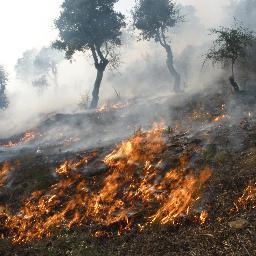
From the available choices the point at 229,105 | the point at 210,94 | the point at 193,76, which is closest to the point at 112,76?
the point at 193,76

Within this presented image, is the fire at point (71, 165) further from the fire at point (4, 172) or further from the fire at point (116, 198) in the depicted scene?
the fire at point (4, 172)

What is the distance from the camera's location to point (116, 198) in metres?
13.0

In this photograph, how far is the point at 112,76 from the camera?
55.9 m

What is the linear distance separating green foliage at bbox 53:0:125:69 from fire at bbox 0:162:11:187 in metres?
20.7

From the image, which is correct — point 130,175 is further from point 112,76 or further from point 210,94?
point 112,76

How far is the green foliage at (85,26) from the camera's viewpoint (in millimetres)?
37250

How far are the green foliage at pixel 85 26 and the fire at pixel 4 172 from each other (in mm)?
20654

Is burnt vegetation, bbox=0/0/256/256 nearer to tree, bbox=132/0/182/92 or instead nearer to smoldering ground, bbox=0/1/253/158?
smoldering ground, bbox=0/1/253/158

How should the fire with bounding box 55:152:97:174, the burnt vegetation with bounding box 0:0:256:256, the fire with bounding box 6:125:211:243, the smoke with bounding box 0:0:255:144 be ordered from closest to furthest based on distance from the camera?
the burnt vegetation with bounding box 0:0:256:256 → the fire with bounding box 6:125:211:243 → the fire with bounding box 55:152:97:174 → the smoke with bounding box 0:0:255:144

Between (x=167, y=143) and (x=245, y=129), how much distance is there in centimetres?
355

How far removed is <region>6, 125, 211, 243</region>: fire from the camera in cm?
1162

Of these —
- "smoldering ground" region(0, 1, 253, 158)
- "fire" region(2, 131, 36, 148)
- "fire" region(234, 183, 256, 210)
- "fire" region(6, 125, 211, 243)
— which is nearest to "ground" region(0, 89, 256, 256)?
"fire" region(234, 183, 256, 210)

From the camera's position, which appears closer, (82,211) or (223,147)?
(82,211)

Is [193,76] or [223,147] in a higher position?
[193,76]
